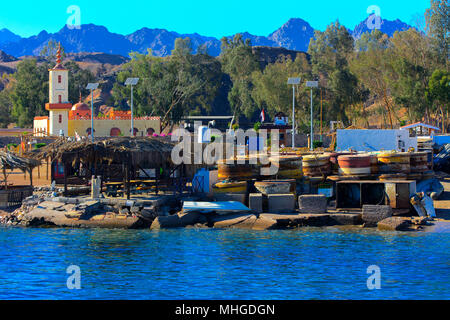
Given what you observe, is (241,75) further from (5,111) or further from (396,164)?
(396,164)

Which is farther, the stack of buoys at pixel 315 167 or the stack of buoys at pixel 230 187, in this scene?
the stack of buoys at pixel 315 167

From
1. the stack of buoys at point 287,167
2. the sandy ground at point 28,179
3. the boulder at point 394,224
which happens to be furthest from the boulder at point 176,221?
the sandy ground at point 28,179

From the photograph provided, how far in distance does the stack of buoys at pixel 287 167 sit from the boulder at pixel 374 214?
4504mm

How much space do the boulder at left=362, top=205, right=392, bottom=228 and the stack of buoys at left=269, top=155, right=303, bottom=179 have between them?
14.8 feet

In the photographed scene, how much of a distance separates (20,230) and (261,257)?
10234 millimetres

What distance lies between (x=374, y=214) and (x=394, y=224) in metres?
1.14

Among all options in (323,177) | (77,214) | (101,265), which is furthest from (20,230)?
(323,177)

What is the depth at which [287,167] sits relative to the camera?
27.8 meters

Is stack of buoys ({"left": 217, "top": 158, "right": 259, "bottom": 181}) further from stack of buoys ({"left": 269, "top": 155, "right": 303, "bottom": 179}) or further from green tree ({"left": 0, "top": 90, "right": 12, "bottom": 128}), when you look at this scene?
green tree ({"left": 0, "top": 90, "right": 12, "bottom": 128})

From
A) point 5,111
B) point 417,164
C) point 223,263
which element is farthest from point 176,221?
point 5,111

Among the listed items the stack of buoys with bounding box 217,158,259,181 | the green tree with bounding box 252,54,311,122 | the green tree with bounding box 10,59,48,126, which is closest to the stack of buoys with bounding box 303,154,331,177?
the stack of buoys with bounding box 217,158,259,181

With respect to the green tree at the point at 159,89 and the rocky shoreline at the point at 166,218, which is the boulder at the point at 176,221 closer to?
the rocky shoreline at the point at 166,218

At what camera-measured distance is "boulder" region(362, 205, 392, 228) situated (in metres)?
24.0

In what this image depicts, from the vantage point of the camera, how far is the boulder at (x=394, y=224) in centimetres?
2300
